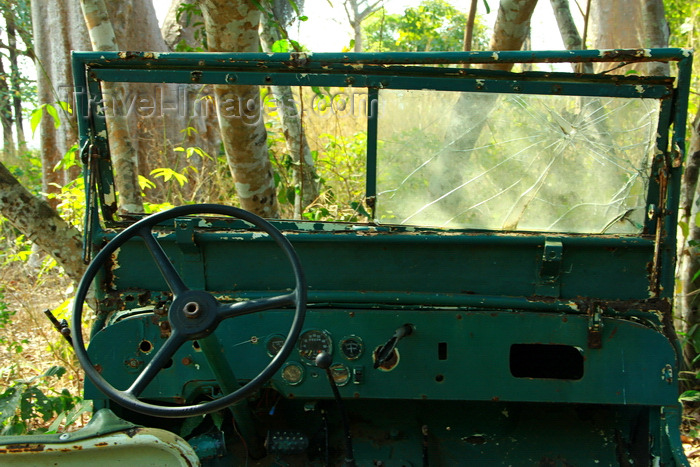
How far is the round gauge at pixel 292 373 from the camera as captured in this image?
2.51 metres

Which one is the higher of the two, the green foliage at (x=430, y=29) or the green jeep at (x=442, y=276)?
the green foliage at (x=430, y=29)

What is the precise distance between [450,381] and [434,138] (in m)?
0.94

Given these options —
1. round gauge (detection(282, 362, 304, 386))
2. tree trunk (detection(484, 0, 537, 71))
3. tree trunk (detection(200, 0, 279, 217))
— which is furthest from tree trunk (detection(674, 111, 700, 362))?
round gauge (detection(282, 362, 304, 386))

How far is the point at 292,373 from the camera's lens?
251cm

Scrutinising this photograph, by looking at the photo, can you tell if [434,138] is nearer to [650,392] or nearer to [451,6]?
[650,392]

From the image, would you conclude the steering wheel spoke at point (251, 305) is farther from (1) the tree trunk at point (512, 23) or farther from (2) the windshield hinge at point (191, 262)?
(1) the tree trunk at point (512, 23)

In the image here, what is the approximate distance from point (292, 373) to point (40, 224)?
6.47 ft

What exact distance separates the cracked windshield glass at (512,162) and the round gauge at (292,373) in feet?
2.18

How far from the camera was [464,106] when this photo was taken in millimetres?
2670

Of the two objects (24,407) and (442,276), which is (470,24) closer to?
(442,276)

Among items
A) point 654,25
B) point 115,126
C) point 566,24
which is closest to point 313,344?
point 115,126

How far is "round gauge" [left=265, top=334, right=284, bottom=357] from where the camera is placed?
253 cm

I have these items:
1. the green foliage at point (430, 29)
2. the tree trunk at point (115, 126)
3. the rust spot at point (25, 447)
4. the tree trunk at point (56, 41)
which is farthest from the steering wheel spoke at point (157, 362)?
the green foliage at point (430, 29)

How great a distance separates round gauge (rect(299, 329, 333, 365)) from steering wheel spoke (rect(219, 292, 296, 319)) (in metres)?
0.36
